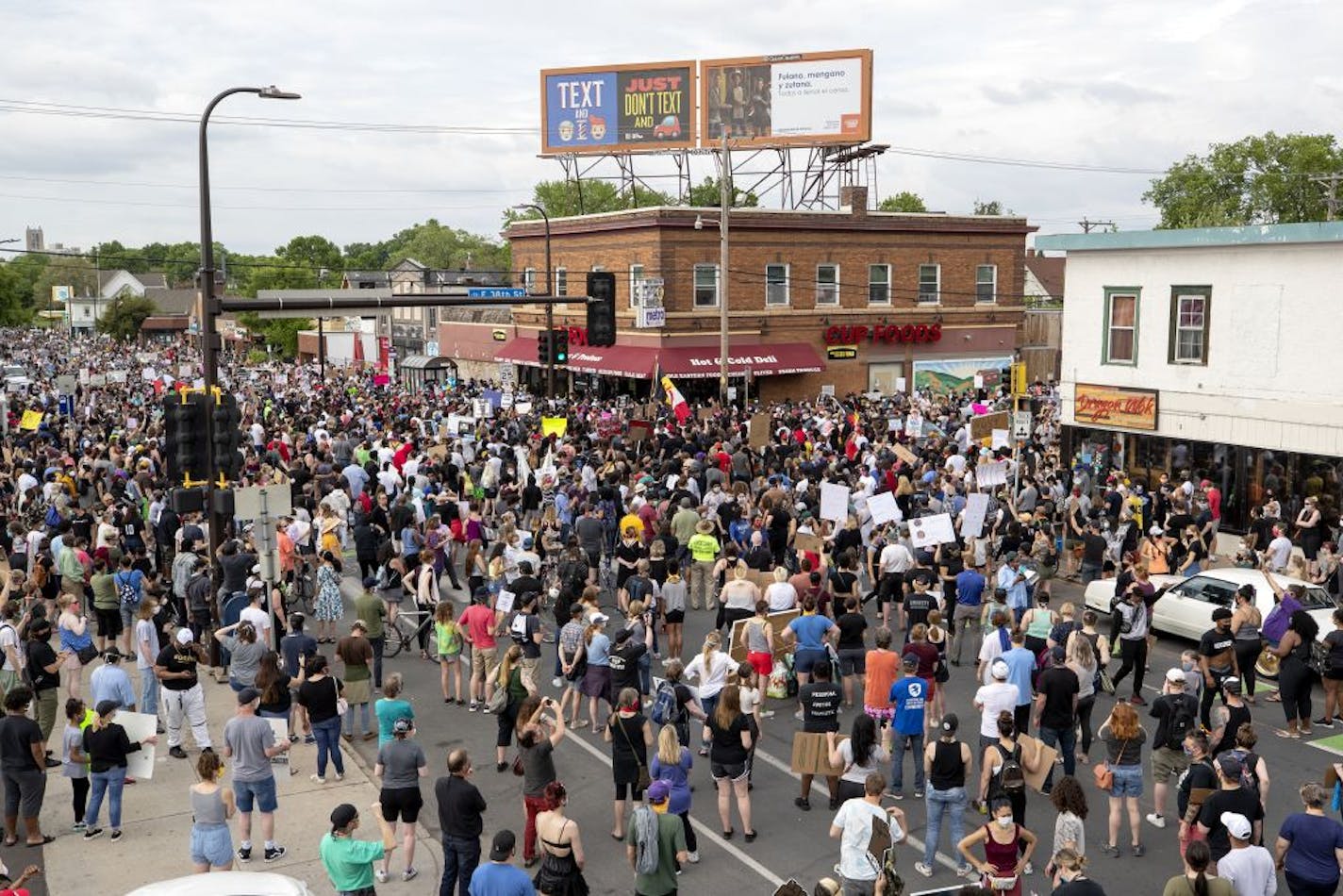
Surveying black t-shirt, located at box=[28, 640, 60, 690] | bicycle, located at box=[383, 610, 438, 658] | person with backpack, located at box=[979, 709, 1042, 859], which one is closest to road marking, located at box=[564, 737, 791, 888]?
person with backpack, located at box=[979, 709, 1042, 859]

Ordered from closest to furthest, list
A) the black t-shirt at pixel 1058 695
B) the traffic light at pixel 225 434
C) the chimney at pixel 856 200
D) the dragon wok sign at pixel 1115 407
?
the black t-shirt at pixel 1058 695
the traffic light at pixel 225 434
the dragon wok sign at pixel 1115 407
the chimney at pixel 856 200

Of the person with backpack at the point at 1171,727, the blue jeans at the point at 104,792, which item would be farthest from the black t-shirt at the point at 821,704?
the blue jeans at the point at 104,792

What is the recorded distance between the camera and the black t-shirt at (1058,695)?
451 inches

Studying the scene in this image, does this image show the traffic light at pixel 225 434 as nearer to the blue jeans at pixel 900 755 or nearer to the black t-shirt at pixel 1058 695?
the blue jeans at pixel 900 755

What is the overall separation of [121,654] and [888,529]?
11.9 meters

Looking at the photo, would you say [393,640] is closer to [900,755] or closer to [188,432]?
[188,432]

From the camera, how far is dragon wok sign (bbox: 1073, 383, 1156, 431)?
2480 cm

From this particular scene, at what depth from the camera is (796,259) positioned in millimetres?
44875

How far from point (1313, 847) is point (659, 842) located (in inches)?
193

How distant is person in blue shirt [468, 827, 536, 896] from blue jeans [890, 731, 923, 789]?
4.98 metres

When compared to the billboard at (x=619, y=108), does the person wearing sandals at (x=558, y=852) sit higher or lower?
lower

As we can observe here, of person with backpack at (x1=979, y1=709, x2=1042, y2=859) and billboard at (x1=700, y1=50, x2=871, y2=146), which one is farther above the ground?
billboard at (x1=700, y1=50, x2=871, y2=146)

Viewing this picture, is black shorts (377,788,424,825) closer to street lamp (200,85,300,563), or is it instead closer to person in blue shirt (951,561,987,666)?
street lamp (200,85,300,563)

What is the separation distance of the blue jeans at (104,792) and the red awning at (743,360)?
31.9m
